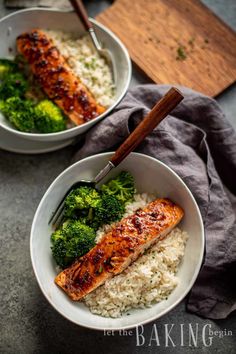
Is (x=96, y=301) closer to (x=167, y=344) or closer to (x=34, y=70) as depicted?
(x=167, y=344)

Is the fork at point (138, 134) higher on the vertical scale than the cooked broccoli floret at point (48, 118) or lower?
higher

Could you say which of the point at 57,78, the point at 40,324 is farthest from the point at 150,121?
the point at 40,324

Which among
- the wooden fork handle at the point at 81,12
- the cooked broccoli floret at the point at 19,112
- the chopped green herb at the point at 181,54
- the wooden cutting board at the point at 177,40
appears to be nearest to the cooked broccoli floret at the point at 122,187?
the cooked broccoli floret at the point at 19,112

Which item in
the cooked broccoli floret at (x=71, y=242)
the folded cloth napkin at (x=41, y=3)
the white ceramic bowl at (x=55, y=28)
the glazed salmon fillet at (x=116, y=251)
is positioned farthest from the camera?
the folded cloth napkin at (x=41, y=3)

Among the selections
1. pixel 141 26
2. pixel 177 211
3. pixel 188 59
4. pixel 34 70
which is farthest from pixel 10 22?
pixel 177 211

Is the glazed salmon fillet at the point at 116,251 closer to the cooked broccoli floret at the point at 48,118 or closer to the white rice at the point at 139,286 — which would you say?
the white rice at the point at 139,286

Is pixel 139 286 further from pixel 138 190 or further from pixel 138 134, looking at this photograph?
pixel 138 134

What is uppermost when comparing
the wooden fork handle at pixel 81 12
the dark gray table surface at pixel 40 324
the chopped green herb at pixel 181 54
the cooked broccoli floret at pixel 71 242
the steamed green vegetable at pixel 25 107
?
the chopped green herb at pixel 181 54

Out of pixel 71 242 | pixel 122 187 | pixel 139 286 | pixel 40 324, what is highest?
pixel 122 187

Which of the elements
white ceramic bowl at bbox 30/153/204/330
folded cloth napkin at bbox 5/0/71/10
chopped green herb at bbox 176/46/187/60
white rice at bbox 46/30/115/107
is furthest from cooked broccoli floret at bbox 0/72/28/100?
chopped green herb at bbox 176/46/187/60
